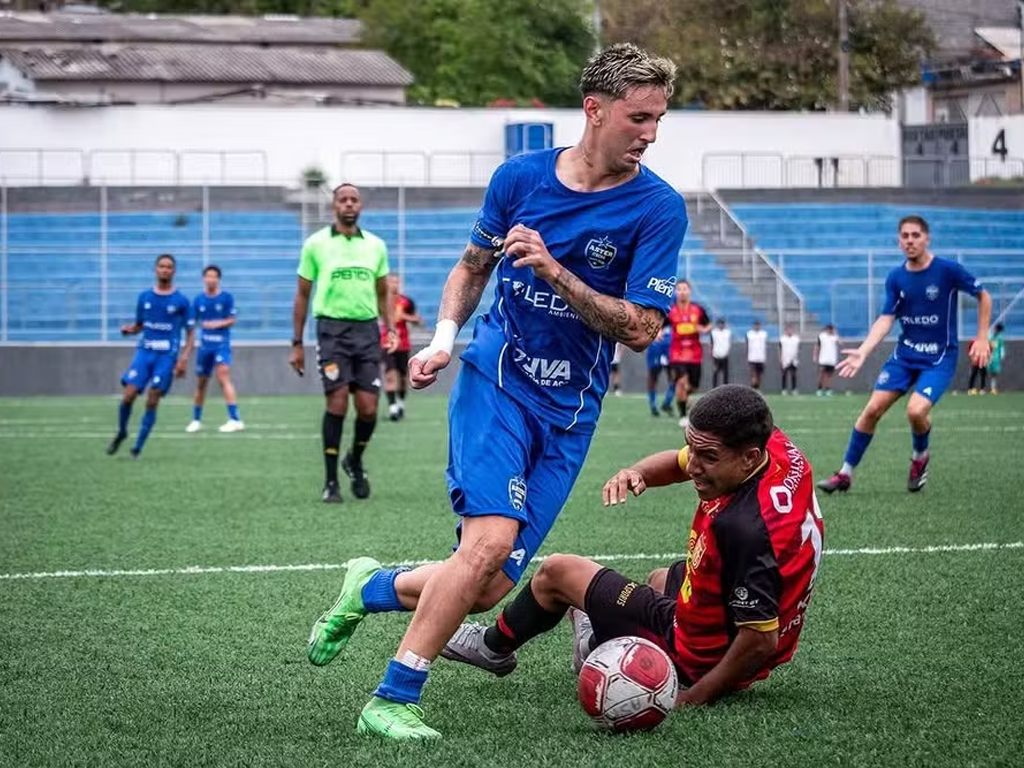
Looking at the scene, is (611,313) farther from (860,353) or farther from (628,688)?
(860,353)

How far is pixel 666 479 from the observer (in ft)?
19.1

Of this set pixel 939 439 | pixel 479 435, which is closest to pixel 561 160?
pixel 479 435

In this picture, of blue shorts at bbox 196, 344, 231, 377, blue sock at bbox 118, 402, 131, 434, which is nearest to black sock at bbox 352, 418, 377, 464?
blue sock at bbox 118, 402, 131, 434

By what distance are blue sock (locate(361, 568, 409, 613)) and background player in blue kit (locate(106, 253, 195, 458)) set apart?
11903 mm

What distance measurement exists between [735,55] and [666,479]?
54.3 metres

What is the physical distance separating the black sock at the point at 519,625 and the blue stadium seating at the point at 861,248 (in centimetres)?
3066

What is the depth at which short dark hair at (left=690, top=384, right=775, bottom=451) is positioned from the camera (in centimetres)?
531

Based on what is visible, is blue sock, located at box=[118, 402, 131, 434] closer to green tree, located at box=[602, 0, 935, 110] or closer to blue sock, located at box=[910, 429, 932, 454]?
blue sock, located at box=[910, 429, 932, 454]

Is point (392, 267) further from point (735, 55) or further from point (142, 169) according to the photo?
point (735, 55)

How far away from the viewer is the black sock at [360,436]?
41.0ft

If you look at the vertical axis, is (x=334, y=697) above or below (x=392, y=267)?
below

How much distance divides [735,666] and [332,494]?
282 inches

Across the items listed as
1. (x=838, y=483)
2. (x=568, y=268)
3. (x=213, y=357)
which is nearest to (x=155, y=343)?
(x=213, y=357)

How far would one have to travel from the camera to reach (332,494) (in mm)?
12297
